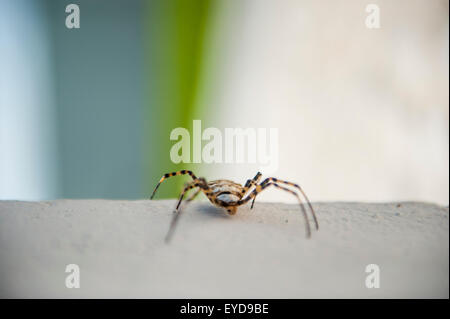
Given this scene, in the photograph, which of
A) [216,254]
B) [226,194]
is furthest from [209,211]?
[216,254]

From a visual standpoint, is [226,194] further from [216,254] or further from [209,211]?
[216,254]

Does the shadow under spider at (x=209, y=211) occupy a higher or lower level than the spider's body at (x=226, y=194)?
lower

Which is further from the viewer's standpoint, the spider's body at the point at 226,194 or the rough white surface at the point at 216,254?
the spider's body at the point at 226,194

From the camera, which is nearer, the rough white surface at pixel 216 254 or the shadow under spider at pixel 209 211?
the rough white surface at pixel 216 254

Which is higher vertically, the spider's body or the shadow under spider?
the spider's body

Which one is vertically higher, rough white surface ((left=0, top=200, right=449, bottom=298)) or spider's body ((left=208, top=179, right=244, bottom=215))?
spider's body ((left=208, top=179, right=244, bottom=215))

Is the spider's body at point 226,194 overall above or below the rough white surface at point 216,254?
above

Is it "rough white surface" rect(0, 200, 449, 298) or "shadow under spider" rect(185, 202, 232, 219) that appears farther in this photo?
"shadow under spider" rect(185, 202, 232, 219)
